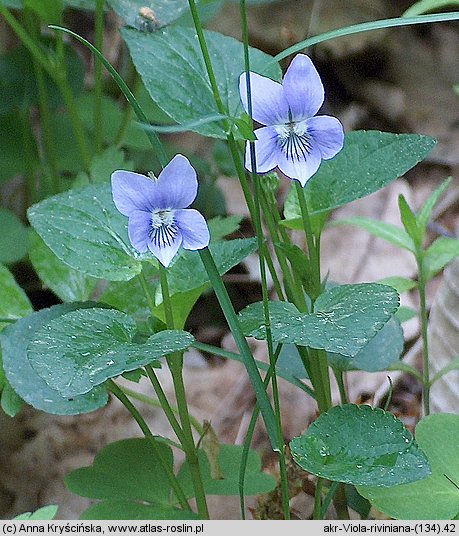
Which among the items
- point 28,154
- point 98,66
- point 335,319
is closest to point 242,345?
point 335,319

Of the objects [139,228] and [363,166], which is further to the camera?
[363,166]

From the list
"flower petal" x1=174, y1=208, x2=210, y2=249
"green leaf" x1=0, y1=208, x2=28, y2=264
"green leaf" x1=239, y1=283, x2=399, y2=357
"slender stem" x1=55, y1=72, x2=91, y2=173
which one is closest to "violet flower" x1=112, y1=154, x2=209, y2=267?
"flower petal" x1=174, y1=208, x2=210, y2=249

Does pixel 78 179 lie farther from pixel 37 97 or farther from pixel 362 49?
pixel 362 49

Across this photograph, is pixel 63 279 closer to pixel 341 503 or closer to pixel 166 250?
pixel 166 250

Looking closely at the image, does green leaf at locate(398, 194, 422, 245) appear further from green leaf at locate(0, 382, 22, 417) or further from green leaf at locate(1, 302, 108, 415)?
green leaf at locate(0, 382, 22, 417)

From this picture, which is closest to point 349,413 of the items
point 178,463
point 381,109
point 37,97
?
point 178,463
